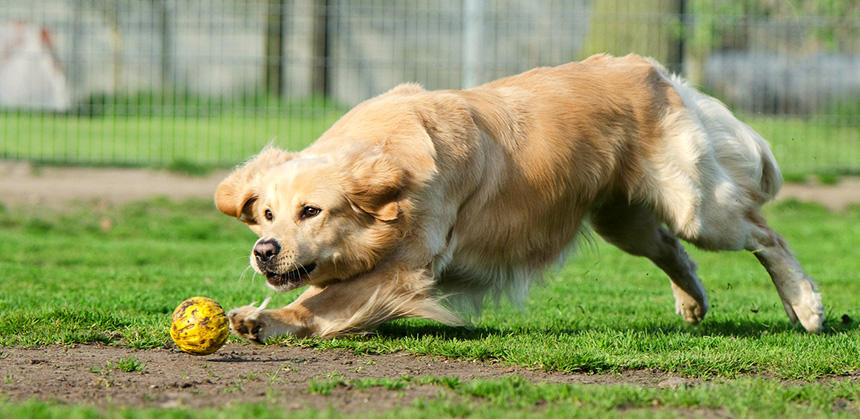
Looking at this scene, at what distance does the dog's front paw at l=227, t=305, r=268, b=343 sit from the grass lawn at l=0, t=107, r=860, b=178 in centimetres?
811

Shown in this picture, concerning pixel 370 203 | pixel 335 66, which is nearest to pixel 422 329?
pixel 370 203

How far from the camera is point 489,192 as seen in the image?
212 inches

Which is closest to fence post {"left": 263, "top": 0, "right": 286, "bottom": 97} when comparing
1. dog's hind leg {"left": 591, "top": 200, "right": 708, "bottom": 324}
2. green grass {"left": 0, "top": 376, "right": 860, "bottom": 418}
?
dog's hind leg {"left": 591, "top": 200, "right": 708, "bottom": 324}

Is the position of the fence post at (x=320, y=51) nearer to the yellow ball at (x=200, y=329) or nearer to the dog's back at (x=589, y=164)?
the dog's back at (x=589, y=164)

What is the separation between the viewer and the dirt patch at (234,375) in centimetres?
383

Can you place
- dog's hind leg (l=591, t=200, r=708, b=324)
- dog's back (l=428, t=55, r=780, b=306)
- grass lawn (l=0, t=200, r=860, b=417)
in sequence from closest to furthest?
grass lawn (l=0, t=200, r=860, b=417)
dog's back (l=428, t=55, r=780, b=306)
dog's hind leg (l=591, t=200, r=708, b=324)

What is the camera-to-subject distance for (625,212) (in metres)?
6.36

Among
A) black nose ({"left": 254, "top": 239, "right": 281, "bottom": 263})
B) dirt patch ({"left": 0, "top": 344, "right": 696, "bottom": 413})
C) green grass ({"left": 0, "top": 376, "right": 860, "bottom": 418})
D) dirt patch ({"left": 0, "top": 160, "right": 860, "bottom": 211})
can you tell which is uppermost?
black nose ({"left": 254, "top": 239, "right": 281, "bottom": 263})

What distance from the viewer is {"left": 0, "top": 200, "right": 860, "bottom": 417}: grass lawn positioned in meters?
3.97

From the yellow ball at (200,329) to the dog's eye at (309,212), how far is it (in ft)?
2.15

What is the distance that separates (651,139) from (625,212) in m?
0.68

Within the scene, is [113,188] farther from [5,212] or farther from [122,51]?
[122,51]

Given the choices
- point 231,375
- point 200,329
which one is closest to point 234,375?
point 231,375

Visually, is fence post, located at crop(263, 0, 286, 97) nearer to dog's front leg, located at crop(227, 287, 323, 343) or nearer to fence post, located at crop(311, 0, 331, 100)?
fence post, located at crop(311, 0, 331, 100)
